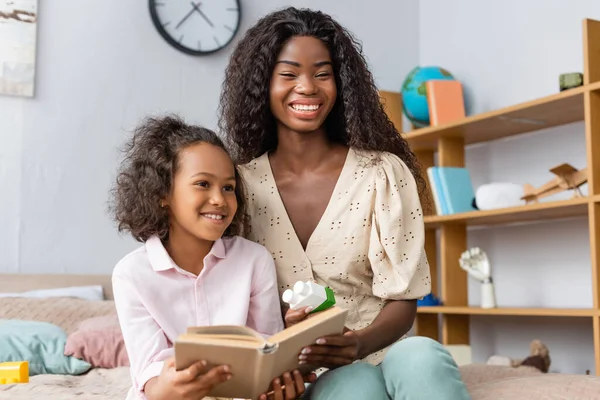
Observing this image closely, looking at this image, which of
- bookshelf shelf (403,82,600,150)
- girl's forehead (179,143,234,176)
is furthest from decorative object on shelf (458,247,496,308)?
girl's forehead (179,143,234,176)

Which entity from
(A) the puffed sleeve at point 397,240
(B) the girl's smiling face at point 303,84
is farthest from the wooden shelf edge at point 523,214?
(B) the girl's smiling face at point 303,84

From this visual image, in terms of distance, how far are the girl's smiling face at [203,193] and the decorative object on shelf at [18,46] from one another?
1.72 m

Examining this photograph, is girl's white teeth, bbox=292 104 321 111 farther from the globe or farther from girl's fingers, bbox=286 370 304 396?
the globe

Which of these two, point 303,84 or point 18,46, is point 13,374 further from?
point 18,46

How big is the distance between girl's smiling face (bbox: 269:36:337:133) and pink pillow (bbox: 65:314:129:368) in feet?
3.23

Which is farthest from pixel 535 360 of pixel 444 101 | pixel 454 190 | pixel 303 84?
pixel 303 84

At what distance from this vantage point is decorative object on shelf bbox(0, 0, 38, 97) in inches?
112

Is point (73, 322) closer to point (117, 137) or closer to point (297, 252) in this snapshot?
point (117, 137)

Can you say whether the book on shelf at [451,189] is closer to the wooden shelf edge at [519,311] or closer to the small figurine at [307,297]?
the wooden shelf edge at [519,311]

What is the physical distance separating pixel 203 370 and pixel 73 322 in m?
1.47

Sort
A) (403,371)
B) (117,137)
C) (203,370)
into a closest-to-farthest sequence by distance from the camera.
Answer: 1. (203,370)
2. (403,371)
3. (117,137)

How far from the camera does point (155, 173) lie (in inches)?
54.1

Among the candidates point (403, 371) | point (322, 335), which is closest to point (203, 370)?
point (322, 335)

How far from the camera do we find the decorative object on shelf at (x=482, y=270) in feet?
9.74
